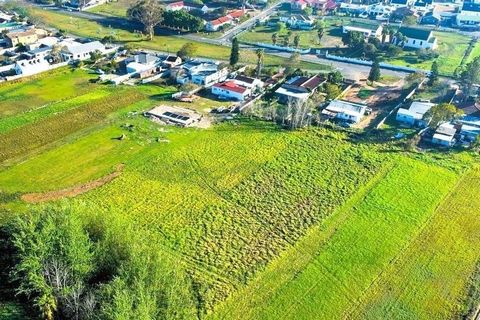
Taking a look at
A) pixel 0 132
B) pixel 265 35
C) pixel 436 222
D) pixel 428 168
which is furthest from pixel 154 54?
pixel 436 222

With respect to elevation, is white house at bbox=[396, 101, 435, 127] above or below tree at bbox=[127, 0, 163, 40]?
below

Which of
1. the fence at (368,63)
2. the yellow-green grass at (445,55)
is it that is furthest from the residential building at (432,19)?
the fence at (368,63)

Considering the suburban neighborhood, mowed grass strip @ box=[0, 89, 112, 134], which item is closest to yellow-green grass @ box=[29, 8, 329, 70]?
the suburban neighborhood

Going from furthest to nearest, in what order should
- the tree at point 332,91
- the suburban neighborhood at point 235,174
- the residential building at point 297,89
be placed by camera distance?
1. the residential building at point 297,89
2. the tree at point 332,91
3. the suburban neighborhood at point 235,174

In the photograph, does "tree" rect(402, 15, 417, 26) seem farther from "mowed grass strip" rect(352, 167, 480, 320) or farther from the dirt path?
the dirt path

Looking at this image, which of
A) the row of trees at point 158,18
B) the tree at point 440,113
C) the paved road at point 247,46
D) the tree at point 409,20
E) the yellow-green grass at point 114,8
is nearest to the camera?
the tree at point 440,113

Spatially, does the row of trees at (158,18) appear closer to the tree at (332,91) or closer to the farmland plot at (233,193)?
the tree at (332,91)

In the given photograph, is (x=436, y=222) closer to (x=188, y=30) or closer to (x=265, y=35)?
(x=265, y=35)
